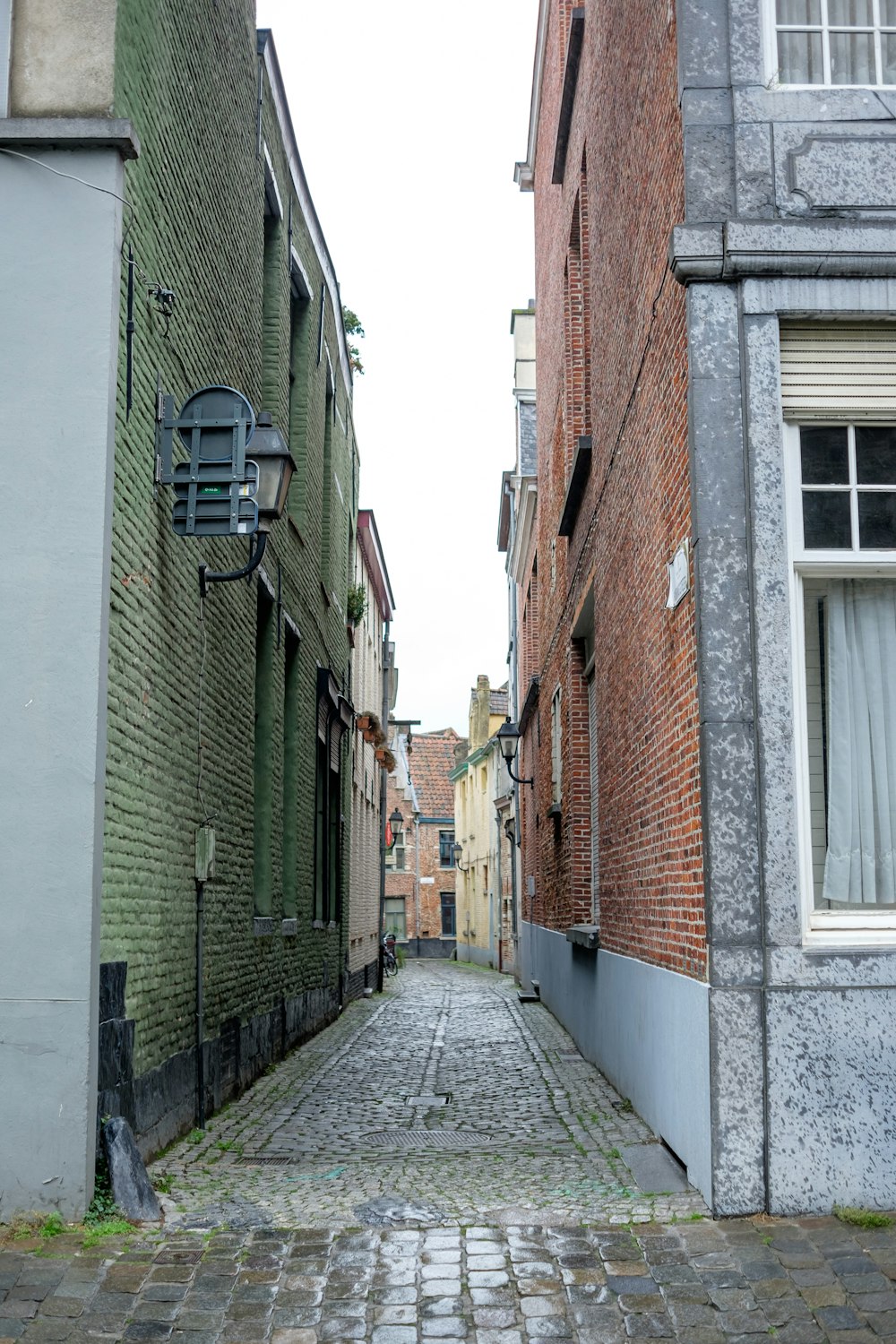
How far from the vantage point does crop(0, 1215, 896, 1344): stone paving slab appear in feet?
13.9

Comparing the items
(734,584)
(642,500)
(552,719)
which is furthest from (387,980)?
→ (734,584)

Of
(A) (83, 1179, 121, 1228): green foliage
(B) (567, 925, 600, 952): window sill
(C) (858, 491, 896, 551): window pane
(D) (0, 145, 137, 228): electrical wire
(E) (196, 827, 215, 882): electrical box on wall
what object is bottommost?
(A) (83, 1179, 121, 1228): green foliage

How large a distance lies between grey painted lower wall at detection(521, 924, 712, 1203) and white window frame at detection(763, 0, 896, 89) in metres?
4.17

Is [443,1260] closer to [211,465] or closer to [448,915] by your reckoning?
[211,465]

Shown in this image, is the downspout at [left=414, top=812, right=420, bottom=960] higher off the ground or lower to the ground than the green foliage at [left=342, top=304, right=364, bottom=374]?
lower

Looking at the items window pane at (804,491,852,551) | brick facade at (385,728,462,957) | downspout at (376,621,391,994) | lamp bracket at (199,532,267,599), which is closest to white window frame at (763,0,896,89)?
window pane at (804,491,852,551)

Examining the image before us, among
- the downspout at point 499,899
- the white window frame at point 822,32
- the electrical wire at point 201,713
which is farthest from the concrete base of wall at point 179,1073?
the downspout at point 499,899

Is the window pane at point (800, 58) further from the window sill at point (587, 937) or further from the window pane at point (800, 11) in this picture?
the window sill at point (587, 937)

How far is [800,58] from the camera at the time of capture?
6.31 metres

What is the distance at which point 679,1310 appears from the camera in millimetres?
4352

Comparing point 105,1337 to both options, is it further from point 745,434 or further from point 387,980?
point 387,980

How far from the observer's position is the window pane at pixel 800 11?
634 centimetres

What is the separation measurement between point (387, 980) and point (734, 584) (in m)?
23.8

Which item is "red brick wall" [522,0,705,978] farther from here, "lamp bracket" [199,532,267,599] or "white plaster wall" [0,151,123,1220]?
"white plaster wall" [0,151,123,1220]
